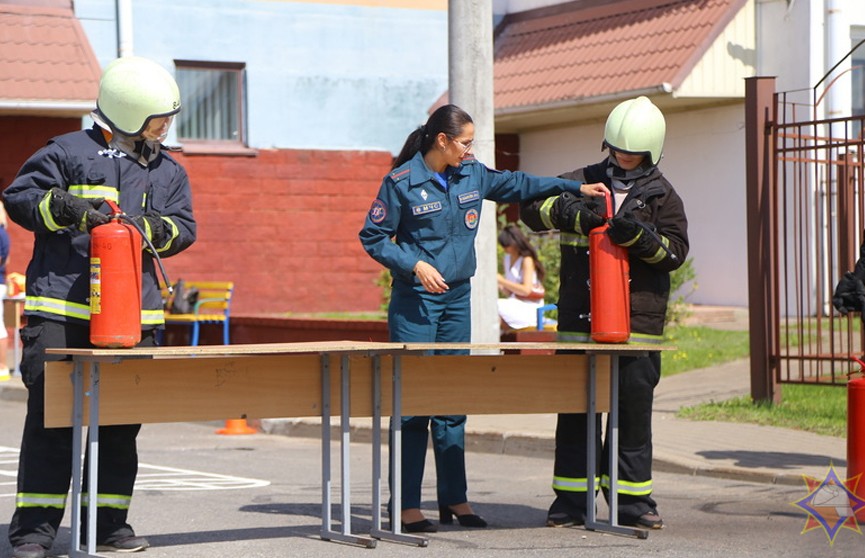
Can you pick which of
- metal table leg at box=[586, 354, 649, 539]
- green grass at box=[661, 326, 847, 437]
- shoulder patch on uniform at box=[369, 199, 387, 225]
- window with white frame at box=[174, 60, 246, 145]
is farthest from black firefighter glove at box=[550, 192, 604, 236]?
window with white frame at box=[174, 60, 246, 145]

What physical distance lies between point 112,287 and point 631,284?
2.45 m

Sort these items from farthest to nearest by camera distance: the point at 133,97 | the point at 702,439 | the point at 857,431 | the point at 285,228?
the point at 285,228, the point at 702,439, the point at 857,431, the point at 133,97

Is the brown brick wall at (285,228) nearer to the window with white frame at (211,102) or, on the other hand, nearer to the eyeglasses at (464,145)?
the window with white frame at (211,102)

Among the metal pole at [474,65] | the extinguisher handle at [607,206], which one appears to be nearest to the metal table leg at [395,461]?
the extinguisher handle at [607,206]

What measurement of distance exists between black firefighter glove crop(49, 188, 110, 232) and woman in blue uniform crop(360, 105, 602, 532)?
56.2 inches

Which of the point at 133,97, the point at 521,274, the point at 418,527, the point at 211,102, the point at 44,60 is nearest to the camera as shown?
the point at 133,97

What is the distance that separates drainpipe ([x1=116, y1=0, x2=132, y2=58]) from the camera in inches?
749

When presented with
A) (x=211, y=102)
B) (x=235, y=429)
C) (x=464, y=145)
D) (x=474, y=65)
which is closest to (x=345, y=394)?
(x=464, y=145)

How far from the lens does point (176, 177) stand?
6531 millimetres

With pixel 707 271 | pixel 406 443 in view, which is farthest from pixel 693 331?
pixel 406 443

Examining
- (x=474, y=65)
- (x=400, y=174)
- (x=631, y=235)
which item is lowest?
(x=631, y=235)

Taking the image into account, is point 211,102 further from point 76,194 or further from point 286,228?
point 76,194

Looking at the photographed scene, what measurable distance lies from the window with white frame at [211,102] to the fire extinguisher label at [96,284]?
589 inches

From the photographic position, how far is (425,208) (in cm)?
699
